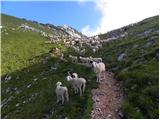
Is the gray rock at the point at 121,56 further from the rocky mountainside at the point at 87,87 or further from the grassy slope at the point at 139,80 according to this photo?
the grassy slope at the point at 139,80

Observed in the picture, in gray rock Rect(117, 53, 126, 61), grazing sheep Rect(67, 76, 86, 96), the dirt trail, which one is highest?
gray rock Rect(117, 53, 126, 61)

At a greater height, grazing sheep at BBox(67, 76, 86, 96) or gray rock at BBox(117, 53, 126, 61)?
gray rock at BBox(117, 53, 126, 61)

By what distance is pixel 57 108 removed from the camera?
2928 cm

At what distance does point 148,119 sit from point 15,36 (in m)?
77.3

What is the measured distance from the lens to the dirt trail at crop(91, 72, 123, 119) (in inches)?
1029

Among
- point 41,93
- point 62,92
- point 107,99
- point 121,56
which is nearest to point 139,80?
point 107,99

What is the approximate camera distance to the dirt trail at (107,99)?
85.8 ft

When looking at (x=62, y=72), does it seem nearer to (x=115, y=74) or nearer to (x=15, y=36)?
(x=115, y=74)

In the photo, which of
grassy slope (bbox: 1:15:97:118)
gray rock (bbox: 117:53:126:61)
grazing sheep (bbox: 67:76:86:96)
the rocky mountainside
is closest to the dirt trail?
the rocky mountainside

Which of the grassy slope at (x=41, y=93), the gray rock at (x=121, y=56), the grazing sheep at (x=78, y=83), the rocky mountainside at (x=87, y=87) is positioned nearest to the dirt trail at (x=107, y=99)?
the rocky mountainside at (x=87, y=87)

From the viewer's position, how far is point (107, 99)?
2889 cm

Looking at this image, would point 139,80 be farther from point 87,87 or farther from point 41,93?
point 41,93

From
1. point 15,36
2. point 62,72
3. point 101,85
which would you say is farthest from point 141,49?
point 15,36

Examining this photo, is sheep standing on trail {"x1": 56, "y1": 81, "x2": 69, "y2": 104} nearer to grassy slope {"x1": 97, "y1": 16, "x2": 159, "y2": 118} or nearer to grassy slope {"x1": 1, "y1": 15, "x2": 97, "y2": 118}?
grassy slope {"x1": 1, "y1": 15, "x2": 97, "y2": 118}
